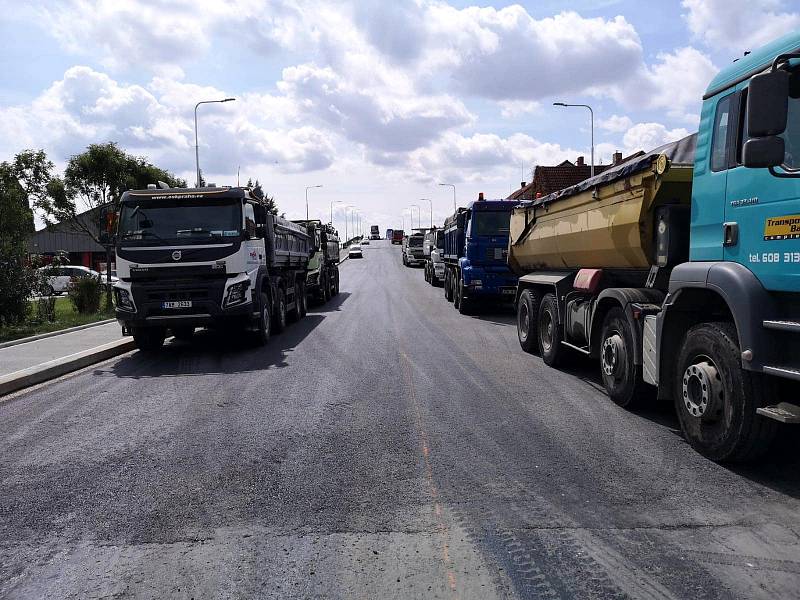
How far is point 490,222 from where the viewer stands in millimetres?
17188

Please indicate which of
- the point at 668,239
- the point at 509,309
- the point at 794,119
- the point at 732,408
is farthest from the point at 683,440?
the point at 509,309

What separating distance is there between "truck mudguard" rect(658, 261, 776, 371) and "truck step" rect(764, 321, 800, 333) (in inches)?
1.9

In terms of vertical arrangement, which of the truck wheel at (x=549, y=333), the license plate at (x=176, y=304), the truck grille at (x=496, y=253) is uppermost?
the truck grille at (x=496, y=253)

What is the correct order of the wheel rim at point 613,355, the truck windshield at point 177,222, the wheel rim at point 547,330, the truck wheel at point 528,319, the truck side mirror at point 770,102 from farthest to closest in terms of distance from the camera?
1. the truck windshield at point 177,222
2. the truck wheel at point 528,319
3. the wheel rim at point 547,330
4. the wheel rim at point 613,355
5. the truck side mirror at point 770,102

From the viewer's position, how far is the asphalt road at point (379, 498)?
319 cm

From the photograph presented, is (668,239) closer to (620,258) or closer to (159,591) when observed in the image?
(620,258)

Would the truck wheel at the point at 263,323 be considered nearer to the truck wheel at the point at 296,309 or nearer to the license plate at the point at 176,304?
the license plate at the point at 176,304

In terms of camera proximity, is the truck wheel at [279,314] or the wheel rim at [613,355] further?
the truck wheel at [279,314]

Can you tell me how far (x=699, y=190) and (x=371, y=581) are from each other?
13.6 ft

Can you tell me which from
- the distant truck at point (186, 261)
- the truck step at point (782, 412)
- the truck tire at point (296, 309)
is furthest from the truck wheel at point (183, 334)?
the truck step at point (782, 412)

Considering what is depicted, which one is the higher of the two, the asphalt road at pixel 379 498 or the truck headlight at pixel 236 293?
the truck headlight at pixel 236 293

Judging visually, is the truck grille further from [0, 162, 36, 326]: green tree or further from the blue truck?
[0, 162, 36, 326]: green tree

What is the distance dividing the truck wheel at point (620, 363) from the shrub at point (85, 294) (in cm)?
1540

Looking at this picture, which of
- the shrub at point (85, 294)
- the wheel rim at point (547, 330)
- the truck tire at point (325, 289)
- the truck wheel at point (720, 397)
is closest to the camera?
the truck wheel at point (720, 397)
